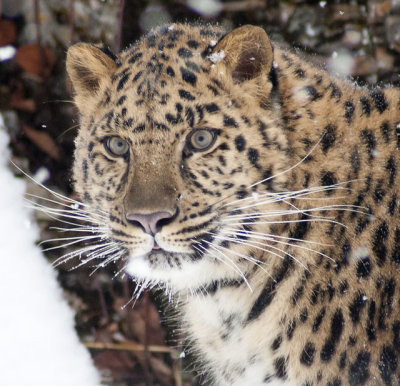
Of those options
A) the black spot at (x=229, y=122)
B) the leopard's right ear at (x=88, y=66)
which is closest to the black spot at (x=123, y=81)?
the leopard's right ear at (x=88, y=66)

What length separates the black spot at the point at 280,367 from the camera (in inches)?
128

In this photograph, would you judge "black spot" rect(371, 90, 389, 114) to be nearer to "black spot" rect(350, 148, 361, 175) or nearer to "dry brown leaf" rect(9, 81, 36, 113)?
"black spot" rect(350, 148, 361, 175)

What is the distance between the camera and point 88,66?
346 centimetres

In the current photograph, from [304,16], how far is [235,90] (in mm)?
3111

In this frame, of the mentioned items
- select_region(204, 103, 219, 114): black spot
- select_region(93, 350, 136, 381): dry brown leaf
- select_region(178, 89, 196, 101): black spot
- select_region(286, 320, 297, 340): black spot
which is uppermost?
select_region(178, 89, 196, 101): black spot

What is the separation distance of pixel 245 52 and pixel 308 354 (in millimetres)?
1662

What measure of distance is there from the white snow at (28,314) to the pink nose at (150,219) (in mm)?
1934

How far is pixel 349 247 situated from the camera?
3.19 meters

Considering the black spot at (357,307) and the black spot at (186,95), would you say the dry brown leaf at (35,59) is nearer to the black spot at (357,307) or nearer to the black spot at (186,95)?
the black spot at (186,95)

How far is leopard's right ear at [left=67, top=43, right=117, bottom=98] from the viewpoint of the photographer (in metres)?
3.38

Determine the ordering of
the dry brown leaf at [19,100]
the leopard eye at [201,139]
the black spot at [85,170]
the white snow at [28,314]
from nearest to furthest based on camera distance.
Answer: the leopard eye at [201,139], the black spot at [85,170], the white snow at [28,314], the dry brown leaf at [19,100]

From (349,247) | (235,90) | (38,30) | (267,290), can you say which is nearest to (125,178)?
(235,90)

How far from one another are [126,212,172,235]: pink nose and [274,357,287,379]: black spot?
1.03 metres

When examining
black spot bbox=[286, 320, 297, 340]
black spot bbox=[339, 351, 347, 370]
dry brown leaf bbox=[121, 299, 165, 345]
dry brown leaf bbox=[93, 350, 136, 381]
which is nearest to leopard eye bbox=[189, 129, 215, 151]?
black spot bbox=[286, 320, 297, 340]
